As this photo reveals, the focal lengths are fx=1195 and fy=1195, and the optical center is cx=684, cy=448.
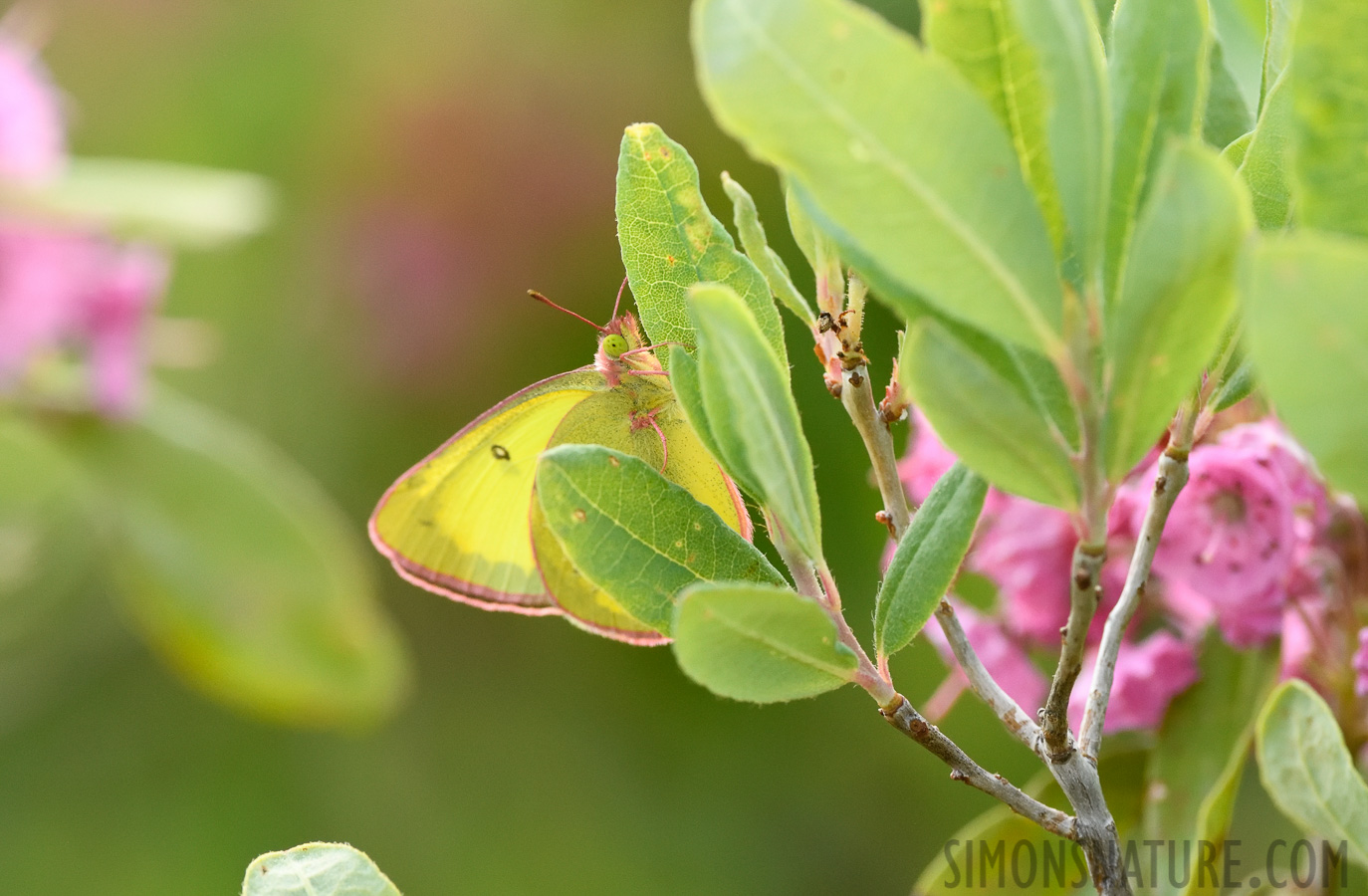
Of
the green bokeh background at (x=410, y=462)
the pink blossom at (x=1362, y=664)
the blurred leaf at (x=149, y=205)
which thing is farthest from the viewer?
the green bokeh background at (x=410, y=462)

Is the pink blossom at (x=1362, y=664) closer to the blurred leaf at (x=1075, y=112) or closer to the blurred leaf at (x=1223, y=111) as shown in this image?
the blurred leaf at (x=1223, y=111)

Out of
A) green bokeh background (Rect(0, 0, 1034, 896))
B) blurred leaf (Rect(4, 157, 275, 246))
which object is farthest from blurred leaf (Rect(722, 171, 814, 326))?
green bokeh background (Rect(0, 0, 1034, 896))

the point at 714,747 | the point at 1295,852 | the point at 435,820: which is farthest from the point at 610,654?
the point at 1295,852

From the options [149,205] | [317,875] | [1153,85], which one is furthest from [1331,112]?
[149,205]

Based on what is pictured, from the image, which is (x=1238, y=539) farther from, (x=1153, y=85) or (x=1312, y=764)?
(x=1153, y=85)

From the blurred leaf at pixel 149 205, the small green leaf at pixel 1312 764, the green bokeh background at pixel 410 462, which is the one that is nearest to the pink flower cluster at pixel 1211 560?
the small green leaf at pixel 1312 764

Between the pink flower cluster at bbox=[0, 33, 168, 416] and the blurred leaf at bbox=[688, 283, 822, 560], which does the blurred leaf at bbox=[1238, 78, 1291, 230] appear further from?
the pink flower cluster at bbox=[0, 33, 168, 416]

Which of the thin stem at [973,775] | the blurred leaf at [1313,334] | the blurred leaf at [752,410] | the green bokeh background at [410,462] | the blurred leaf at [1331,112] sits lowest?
the green bokeh background at [410,462]
